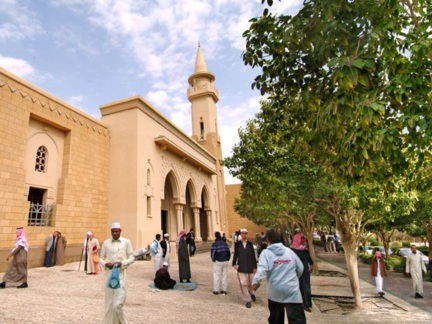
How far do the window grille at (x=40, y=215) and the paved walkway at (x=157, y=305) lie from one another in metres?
2.28

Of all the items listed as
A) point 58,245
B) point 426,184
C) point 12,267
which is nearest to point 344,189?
point 426,184

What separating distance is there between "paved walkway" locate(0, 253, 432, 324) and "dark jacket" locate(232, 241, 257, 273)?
774mm

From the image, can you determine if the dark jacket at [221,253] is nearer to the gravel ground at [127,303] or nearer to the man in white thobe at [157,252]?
the gravel ground at [127,303]

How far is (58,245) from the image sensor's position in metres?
11.8

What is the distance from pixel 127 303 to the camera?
6.50 meters

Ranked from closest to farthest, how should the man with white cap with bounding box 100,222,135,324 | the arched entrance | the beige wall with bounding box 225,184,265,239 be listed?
1. the man with white cap with bounding box 100,222,135,324
2. the arched entrance
3. the beige wall with bounding box 225,184,265,239

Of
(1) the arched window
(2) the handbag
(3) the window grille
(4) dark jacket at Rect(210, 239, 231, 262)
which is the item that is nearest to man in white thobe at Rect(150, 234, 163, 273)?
(4) dark jacket at Rect(210, 239, 231, 262)

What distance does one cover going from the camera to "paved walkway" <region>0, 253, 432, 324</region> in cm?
546

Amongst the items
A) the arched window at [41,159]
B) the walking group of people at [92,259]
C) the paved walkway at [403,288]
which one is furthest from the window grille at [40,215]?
the paved walkway at [403,288]

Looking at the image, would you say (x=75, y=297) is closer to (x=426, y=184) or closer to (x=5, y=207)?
(x=5, y=207)

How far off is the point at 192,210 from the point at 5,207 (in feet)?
52.7

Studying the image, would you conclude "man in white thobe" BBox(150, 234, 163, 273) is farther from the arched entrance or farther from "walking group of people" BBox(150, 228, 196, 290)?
the arched entrance

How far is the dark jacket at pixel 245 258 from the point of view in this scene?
23.3 feet

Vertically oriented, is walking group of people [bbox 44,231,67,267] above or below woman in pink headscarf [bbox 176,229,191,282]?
above
